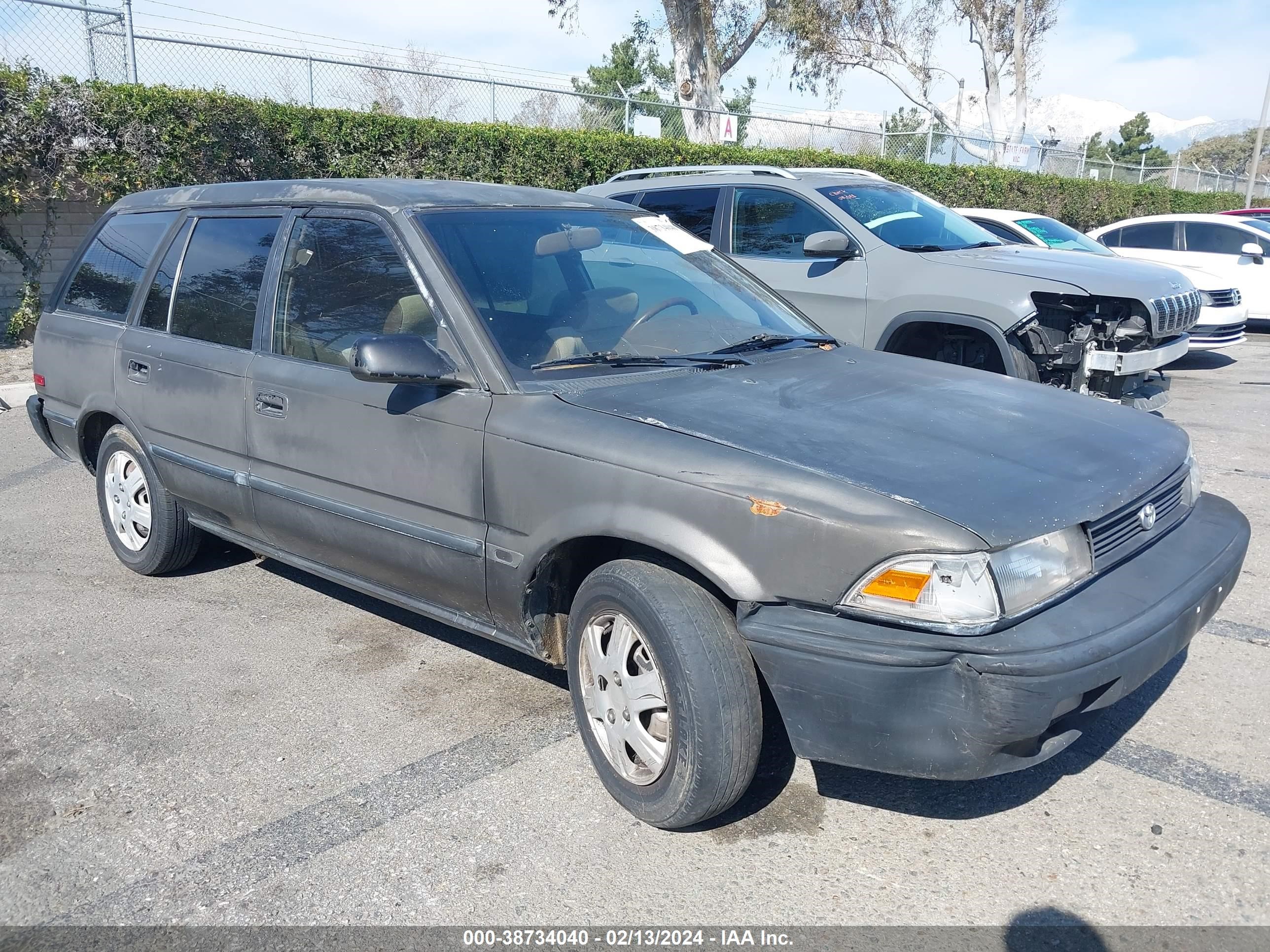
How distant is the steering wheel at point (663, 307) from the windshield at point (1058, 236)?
7389 millimetres

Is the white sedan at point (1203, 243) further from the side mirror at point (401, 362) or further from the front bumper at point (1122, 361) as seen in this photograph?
the side mirror at point (401, 362)

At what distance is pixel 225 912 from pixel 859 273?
228 inches

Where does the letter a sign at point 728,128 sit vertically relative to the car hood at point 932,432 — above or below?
Answer: above

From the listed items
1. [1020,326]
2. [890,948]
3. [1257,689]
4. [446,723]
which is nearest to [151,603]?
[446,723]

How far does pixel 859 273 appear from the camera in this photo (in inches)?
284

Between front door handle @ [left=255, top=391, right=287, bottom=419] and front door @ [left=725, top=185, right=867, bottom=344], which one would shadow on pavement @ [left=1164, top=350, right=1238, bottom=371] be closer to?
front door @ [left=725, top=185, right=867, bottom=344]

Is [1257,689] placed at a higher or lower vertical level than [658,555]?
lower

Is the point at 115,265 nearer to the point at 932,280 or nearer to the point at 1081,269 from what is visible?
Answer: the point at 932,280

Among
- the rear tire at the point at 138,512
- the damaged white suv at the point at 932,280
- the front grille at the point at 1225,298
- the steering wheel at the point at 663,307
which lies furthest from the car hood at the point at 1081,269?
the rear tire at the point at 138,512

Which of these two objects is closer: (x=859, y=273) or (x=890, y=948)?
(x=890, y=948)

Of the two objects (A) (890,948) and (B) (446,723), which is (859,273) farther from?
(A) (890,948)

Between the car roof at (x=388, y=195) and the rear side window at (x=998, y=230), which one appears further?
the rear side window at (x=998, y=230)

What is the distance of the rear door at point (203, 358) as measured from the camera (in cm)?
419

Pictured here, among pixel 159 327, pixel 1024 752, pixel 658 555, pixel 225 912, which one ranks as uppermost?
pixel 159 327
